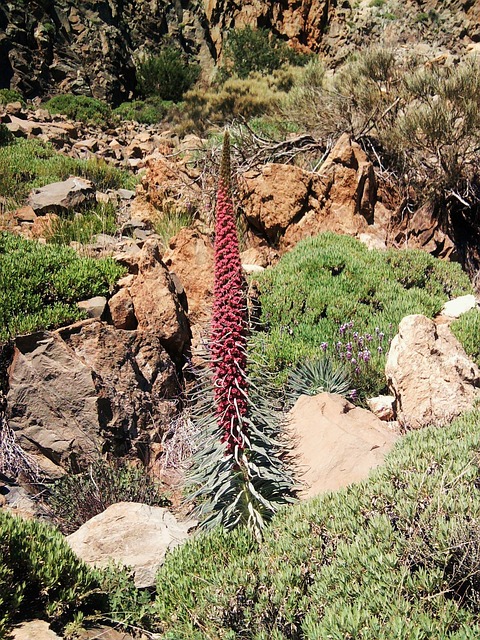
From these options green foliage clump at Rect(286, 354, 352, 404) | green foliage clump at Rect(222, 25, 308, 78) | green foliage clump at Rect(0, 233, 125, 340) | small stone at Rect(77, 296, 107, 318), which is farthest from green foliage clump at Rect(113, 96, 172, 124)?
green foliage clump at Rect(286, 354, 352, 404)

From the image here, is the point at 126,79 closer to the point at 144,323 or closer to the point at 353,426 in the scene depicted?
the point at 144,323

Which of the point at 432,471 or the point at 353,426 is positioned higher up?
the point at 432,471

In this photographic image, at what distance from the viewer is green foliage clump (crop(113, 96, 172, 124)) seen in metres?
21.4

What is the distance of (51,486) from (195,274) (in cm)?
287

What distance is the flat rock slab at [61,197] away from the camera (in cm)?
790

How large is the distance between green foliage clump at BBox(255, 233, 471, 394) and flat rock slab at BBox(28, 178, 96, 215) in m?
3.63

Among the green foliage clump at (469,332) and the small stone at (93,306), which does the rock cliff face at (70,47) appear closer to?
the small stone at (93,306)

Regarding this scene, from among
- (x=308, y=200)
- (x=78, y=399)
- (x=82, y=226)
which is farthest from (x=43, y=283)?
(x=308, y=200)

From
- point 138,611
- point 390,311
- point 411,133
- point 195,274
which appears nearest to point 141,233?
point 195,274

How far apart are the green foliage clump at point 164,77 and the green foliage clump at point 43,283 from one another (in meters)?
22.4

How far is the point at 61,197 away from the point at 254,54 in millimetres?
24877

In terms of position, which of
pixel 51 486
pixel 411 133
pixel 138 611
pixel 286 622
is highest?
pixel 411 133

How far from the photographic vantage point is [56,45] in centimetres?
2306

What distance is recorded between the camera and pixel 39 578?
8.52ft
